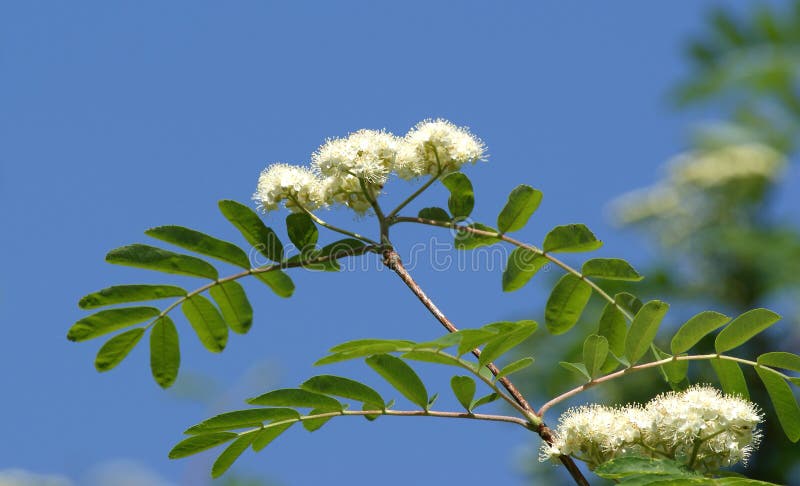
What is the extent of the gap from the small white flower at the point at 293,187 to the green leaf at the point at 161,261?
0.31 metres

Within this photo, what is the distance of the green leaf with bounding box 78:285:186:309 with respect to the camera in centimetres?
256

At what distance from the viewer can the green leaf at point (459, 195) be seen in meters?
2.74

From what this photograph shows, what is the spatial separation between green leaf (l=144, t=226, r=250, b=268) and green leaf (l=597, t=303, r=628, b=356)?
3.29ft

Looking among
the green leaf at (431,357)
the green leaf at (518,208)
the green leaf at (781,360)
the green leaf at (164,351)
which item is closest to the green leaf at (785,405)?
the green leaf at (781,360)

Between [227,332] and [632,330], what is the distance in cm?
111

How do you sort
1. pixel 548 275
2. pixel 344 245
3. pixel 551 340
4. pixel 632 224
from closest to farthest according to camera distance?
pixel 344 245, pixel 548 275, pixel 551 340, pixel 632 224

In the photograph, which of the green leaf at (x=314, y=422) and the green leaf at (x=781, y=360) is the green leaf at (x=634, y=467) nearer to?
the green leaf at (x=781, y=360)

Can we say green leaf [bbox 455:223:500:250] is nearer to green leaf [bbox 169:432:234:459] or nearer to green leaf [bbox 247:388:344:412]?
green leaf [bbox 247:388:344:412]

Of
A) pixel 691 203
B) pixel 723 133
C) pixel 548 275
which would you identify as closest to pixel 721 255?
pixel 691 203

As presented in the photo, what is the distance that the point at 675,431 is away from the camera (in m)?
2.23

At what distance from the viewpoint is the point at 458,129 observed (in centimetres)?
282

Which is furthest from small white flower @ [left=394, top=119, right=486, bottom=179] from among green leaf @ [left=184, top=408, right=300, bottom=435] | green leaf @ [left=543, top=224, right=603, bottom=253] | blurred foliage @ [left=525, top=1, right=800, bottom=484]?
blurred foliage @ [left=525, top=1, right=800, bottom=484]

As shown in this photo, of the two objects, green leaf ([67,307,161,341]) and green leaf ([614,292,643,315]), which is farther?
green leaf ([614,292,643,315])

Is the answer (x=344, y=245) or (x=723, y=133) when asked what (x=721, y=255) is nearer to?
(x=723, y=133)
